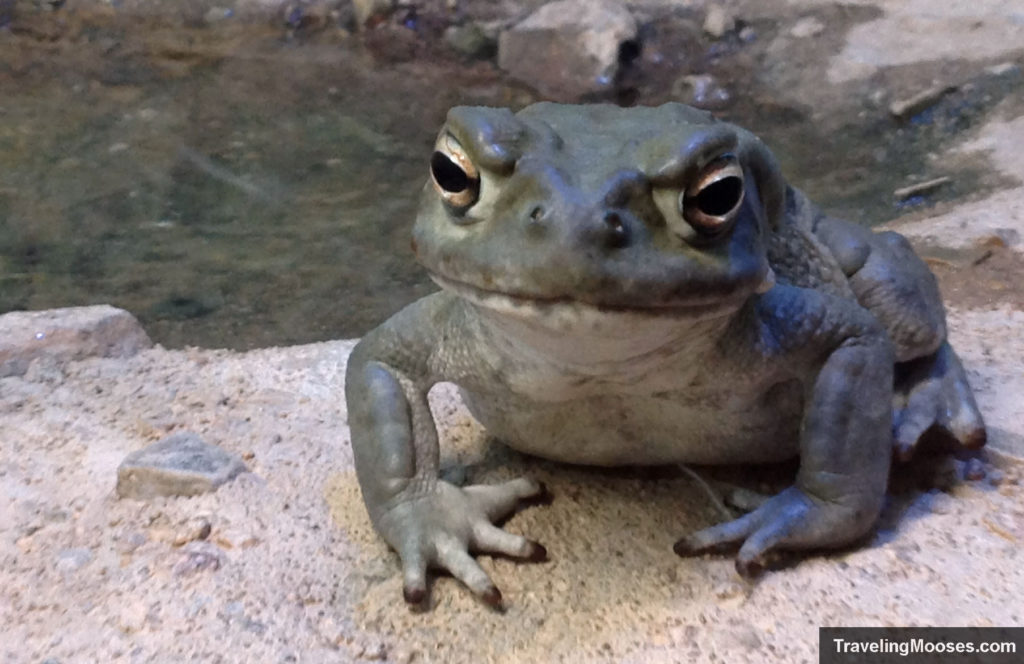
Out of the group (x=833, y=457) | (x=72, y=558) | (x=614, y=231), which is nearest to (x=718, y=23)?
(x=833, y=457)

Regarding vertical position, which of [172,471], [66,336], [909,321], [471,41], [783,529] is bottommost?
[66,336]

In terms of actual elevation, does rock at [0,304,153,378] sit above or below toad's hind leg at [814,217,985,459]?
below

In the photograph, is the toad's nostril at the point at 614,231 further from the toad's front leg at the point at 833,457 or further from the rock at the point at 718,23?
the rock at the point at 718,23

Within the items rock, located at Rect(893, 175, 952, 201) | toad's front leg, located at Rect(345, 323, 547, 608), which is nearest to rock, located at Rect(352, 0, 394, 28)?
rock, located at Rect(893, 175, 952, 201)

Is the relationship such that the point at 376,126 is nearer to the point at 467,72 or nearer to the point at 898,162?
the point at 467,72

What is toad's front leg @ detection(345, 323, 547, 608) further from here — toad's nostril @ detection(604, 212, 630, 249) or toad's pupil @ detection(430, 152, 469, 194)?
toad's nostril @ detection(604, 212, 630, 249)

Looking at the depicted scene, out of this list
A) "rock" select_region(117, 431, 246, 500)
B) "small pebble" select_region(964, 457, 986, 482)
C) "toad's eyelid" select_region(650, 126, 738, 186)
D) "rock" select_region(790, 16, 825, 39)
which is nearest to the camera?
"toad's eyelid" select_region(650, 126, 738, 186)

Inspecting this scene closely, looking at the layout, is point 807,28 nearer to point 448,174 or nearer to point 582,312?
point 448,174
